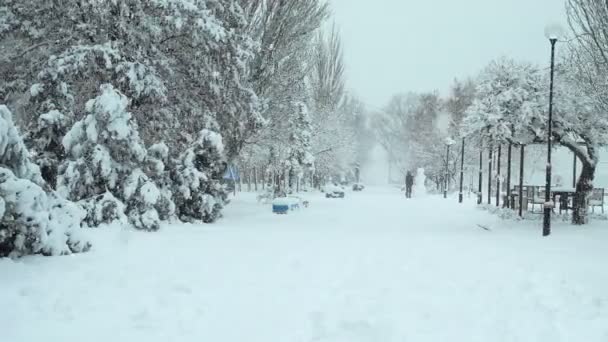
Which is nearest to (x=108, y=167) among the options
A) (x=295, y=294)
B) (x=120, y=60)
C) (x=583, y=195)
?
(x=120, y=60)

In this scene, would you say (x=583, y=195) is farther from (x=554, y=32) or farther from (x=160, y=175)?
→ (x=160, y=175)

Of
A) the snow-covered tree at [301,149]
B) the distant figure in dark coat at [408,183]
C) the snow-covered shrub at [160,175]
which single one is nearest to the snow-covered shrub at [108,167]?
the snow-covered shrub at [160,175]

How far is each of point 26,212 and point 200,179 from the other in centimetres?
773

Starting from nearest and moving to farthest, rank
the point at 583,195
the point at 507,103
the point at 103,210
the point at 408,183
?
1. the point at 103,210
2. the point at 583,195
3. the point at 507,103
4. the point at 408,183

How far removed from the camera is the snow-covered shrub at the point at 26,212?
570 centimetres

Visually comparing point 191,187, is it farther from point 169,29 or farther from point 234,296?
point 234,296

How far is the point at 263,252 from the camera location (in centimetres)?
801

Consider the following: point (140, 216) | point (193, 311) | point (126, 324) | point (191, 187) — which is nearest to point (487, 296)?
point (193, 311)

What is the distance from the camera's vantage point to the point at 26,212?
5773mm

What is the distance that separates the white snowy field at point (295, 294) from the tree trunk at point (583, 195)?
198 inches

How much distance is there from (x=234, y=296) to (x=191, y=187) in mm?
7672

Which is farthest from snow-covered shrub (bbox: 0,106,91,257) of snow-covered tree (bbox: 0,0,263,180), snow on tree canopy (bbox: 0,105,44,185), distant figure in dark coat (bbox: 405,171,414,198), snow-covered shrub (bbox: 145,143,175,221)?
distant figure in dark coat (bbox: 405,171,414,198)

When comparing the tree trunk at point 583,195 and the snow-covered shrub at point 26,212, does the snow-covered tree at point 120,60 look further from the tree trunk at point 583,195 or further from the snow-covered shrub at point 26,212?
the tree trunk at point 583,195

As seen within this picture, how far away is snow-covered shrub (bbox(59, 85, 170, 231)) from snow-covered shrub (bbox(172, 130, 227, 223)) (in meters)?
1.96
